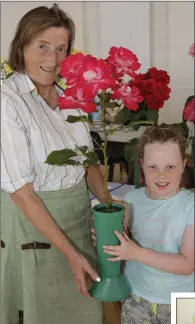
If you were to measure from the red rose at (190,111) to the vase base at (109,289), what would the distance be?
0.32 meters

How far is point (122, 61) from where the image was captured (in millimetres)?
723

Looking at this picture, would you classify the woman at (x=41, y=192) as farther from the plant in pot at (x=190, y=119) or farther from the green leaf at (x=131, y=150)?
the plant in pot at (x=190, y=119)

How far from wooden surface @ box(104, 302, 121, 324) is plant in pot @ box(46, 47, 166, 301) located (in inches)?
3.5

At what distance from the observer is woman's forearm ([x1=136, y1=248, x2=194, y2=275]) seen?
29.2 inches

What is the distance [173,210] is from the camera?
Answer: 75 cm

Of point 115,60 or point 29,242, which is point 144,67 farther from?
point 29,242

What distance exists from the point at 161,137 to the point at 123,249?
202 mm

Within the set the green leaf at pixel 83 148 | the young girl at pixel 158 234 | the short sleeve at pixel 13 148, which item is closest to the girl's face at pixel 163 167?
the young girl at pixel 158 234

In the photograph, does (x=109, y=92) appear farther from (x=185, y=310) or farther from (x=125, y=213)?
(x=185, y=310)

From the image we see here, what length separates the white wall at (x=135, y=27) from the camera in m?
0.78

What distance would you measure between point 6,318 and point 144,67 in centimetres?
53

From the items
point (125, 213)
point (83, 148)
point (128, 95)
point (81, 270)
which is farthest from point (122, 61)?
point (81, 270)

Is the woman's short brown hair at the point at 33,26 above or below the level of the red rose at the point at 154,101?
above

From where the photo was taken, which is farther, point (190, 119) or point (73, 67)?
point (190, 119)
